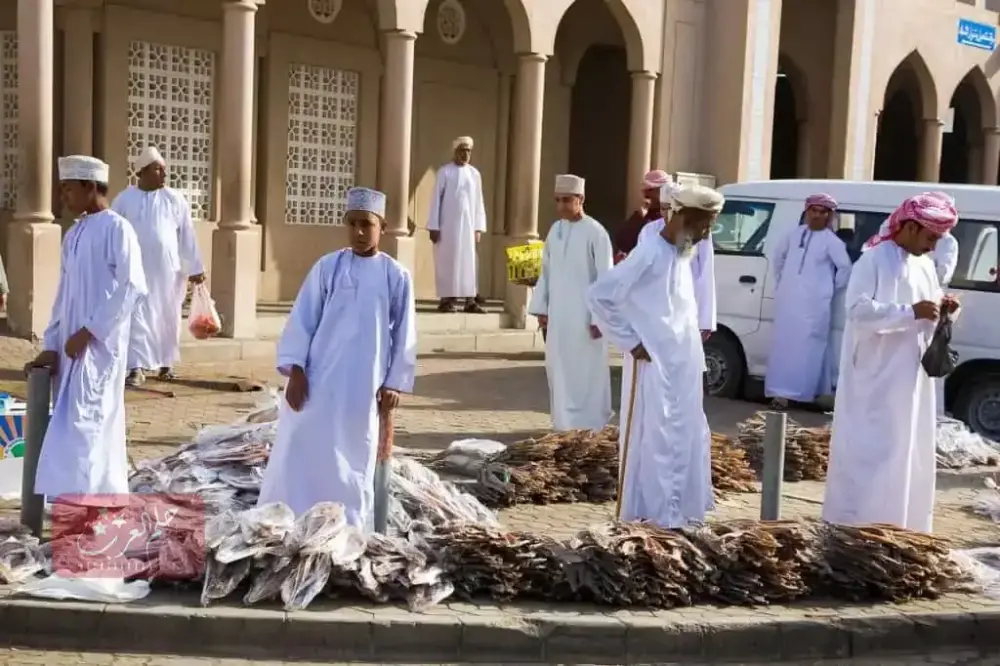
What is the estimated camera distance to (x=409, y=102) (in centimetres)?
1323

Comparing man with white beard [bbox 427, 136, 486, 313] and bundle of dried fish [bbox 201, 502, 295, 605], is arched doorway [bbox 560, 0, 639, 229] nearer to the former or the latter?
man with white beard [bbox 427, 136, 486, 313]

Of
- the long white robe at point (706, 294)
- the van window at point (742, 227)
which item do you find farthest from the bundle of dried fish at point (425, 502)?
the van window at point (742, 227)

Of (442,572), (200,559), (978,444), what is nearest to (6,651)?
(200,559)

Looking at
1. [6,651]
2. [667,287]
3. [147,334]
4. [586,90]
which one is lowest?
[6,651]

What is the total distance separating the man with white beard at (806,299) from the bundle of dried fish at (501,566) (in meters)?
5.65

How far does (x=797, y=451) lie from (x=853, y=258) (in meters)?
2.82

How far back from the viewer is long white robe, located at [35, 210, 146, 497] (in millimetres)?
5469

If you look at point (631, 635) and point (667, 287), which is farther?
point (667, 287)

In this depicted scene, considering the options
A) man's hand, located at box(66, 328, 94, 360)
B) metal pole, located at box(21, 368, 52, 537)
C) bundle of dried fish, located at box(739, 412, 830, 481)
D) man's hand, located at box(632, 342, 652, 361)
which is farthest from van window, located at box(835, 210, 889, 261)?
metal pole, located at box(21, 368, 52, 537)

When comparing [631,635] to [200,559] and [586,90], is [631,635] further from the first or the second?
[586,90]

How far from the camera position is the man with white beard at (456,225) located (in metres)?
13.9

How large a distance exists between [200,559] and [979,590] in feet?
11.0

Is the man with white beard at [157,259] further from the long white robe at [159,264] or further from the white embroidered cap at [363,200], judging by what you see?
the white embroidered cap at [363,200]

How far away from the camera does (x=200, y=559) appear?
195 inches
